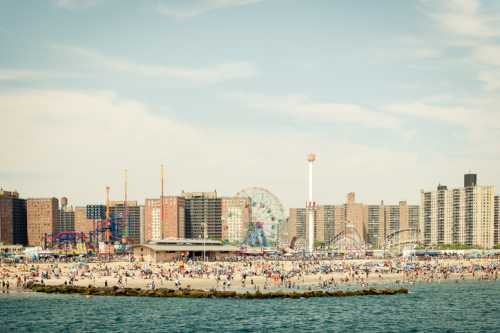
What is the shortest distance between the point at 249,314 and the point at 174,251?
80.3 metres

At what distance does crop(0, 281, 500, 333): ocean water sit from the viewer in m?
65.9

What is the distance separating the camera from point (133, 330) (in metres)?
64.6

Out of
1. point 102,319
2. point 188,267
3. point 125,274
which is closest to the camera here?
point 102,319

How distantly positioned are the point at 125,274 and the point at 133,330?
156ft

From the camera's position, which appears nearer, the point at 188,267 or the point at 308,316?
the point at 308,316

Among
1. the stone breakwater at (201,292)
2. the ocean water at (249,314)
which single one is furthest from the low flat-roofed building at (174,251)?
the ocean water at (249,314)

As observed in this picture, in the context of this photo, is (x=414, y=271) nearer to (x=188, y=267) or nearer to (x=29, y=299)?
(x=188, y=267)

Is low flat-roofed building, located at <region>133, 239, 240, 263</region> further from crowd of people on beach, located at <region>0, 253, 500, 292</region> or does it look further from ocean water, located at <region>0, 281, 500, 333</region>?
ocean water, located at <region>0, 281, 500, 333</region>

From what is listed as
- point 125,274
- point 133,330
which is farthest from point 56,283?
point 133,330

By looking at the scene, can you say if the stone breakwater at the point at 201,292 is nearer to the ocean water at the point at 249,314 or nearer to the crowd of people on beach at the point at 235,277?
the ocean water at the point at 249,314

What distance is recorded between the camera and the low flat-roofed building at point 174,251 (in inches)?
5871

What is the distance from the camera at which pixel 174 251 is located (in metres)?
151

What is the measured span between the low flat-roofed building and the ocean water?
5956cm

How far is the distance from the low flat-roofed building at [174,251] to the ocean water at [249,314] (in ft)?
195
